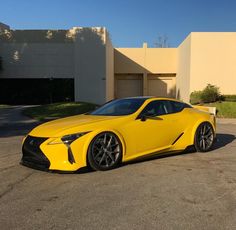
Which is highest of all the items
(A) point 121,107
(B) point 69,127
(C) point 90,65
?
(C) point 90,65

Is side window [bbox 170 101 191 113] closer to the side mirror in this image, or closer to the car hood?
the side mirror

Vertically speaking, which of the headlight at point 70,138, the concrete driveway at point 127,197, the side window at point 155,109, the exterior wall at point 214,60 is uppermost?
the exterior wall at point 214,60

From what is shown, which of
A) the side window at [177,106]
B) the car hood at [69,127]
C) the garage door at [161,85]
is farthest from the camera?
the garage door at [161,85]

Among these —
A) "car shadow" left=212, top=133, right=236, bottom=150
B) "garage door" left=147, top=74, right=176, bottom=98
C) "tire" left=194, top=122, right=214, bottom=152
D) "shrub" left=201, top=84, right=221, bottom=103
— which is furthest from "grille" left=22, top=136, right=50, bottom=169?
"garage door" left=147, top=74, right=176, bottom=98

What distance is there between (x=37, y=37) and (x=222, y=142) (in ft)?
79.5

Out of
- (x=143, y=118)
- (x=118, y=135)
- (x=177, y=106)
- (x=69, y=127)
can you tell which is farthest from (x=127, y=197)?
(x=177, y=106)

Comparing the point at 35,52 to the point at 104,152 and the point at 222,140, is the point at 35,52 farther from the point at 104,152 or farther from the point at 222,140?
the point at 104,152

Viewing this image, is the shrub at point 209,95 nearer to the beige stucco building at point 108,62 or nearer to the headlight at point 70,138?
the beige stucco building at point 108,62

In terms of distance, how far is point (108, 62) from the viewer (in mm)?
30328

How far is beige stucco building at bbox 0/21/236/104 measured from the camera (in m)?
25.2

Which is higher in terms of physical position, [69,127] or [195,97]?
[69,127]

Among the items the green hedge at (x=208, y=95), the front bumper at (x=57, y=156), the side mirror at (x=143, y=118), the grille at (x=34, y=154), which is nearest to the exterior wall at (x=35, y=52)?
the green hedge at (x=208, y=95)

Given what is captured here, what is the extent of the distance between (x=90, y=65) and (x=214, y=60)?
9.49 meters

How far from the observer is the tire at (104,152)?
20.1ft
